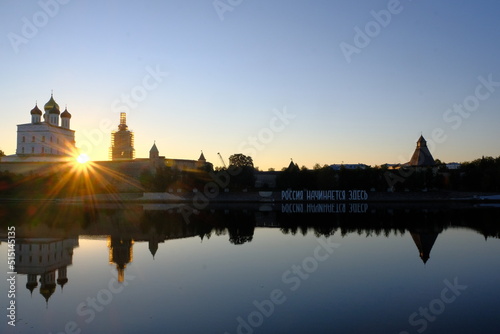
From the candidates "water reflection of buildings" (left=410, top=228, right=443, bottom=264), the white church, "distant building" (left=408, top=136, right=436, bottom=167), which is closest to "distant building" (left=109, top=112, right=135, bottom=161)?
the white church

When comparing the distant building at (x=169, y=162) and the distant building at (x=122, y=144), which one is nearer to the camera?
the distant building at (x=169, y=162)

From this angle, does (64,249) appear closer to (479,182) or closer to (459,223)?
(459,223)

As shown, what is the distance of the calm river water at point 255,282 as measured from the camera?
333 inches

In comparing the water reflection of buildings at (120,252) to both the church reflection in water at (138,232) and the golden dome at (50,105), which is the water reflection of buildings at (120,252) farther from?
the golden dome at (50,105)

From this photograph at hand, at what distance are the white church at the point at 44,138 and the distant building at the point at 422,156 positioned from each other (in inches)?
2172

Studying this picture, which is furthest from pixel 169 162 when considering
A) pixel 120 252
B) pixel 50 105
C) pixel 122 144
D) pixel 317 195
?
pixel 120 252

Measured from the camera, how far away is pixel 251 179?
60.0 m

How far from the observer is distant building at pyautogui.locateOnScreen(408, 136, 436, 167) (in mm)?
79713

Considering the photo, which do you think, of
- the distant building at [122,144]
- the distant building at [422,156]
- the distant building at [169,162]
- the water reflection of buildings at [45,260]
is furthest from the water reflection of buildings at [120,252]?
the distant building at [422,156]

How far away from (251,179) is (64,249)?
43634 mm

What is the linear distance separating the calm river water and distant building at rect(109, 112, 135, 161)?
49.3 meters

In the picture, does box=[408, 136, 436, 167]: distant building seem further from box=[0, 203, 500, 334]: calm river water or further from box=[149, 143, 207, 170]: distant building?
box=[0, 203, 500, 334]: calm river water

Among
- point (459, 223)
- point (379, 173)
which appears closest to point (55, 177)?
point (379, 173)

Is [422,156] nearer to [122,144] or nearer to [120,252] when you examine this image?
[122,144]
